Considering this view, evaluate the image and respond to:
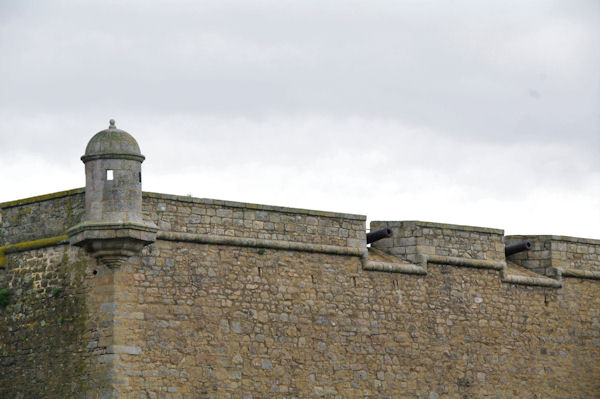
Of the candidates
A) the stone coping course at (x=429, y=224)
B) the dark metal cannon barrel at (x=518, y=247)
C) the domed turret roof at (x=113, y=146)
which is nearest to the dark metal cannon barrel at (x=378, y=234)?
the stone coping course at (x=429, y=224)

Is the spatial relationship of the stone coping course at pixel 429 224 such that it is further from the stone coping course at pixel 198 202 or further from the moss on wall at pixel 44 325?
the moss on wall at pixel 44 325

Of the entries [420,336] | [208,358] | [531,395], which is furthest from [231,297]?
[531,395]

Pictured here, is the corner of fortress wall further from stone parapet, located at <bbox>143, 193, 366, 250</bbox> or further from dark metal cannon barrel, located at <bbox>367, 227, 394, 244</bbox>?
dark metal cannon barrel, located at <bbox>367, 227, 394, 244</bbox>

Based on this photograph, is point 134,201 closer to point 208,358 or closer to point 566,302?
point 208,358

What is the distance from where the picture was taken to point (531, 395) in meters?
30.9

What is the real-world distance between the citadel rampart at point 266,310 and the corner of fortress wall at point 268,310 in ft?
0.08

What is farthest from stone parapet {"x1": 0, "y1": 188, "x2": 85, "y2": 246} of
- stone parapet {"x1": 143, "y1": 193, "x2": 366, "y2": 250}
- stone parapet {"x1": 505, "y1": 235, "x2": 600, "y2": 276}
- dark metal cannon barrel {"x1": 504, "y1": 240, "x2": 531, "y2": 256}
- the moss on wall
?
stone parapet {"x1": 505, "y1": 235, "x2": 600, "y2": 276}

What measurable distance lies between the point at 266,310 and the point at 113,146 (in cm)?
415

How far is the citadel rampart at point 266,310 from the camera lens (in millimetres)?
25656

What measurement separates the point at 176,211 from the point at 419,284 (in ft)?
18.2

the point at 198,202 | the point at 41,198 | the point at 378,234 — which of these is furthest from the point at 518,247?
the point at 41,198

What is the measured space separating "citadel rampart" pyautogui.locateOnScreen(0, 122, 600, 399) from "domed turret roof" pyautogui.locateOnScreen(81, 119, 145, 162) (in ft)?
3.07

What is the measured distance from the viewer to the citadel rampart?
25.7m

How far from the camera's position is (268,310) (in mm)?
27188
